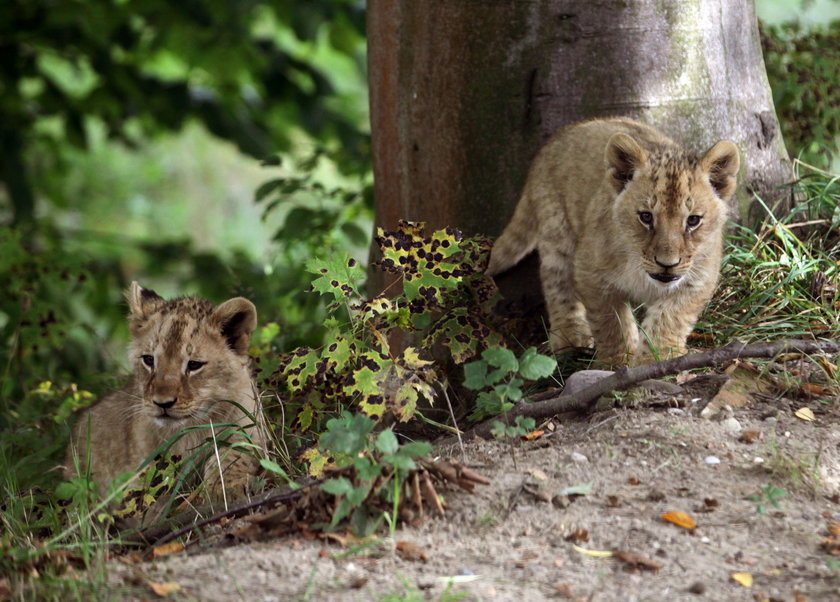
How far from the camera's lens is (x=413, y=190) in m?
5.46

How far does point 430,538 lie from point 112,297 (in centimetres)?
534

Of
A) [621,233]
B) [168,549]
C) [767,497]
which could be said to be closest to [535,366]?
[767,497]

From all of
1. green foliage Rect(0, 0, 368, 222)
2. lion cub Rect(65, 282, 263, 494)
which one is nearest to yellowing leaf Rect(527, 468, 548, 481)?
lion cub Rect(65, 282, 263, 494)

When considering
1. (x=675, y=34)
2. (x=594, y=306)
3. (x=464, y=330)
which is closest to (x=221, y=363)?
(x=464, y=330)

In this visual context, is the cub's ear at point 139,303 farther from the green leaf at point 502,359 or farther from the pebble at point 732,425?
the pebble at point 732,425

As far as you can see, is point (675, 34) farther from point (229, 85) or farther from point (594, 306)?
point (229, 85)

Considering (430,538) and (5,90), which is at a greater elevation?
(5,90)

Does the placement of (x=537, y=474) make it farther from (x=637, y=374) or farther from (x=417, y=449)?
(x=637, y=374)

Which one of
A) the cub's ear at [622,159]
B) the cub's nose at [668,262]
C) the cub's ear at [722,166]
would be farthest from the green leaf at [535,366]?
the cub's ear at [722,166]

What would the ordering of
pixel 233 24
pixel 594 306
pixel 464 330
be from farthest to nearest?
pixel 233 24 < pixel 594 306 < pixel 464 330

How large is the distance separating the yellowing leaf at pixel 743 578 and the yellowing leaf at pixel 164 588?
5.16 ft

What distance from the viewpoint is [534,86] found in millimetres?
5188

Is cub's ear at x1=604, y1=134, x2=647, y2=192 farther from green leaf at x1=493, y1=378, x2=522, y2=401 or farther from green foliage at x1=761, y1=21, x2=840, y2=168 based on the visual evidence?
green leaf at x1=493, y1=378, x2=522, y2=401

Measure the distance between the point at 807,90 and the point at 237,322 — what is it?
3603 mm
